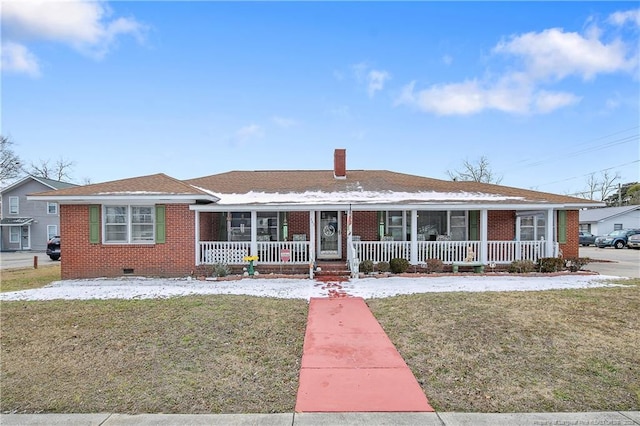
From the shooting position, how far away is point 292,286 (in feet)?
32.4

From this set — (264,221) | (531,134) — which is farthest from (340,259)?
(531,134)

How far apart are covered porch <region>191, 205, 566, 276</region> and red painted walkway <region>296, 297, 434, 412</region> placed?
17.9 ft

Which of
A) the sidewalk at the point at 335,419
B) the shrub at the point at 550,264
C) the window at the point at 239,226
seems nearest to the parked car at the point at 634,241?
the shrub at the point at 550,264

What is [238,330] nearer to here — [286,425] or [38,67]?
[286,425]

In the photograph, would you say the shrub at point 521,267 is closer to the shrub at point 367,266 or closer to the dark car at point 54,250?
the shrub at point 367,266

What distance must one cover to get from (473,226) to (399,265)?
393 centimetres

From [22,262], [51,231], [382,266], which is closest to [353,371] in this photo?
[382,266]

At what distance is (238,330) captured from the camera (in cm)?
597

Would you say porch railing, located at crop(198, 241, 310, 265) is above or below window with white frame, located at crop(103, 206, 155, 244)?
below

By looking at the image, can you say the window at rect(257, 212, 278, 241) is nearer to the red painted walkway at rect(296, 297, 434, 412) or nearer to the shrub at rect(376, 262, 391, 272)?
the shrub at rect(376, 262, 391, 272)

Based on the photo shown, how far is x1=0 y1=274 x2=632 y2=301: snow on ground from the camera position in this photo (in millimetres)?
8875

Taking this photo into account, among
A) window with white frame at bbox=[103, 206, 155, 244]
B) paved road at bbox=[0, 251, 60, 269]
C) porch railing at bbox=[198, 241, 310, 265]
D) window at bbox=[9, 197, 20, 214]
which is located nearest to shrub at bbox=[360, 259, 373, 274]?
porch railing at bbox=[198, 241, 310, 265]

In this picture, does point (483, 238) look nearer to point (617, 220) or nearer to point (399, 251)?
point (399, 251)

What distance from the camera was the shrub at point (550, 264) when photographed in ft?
37.9
